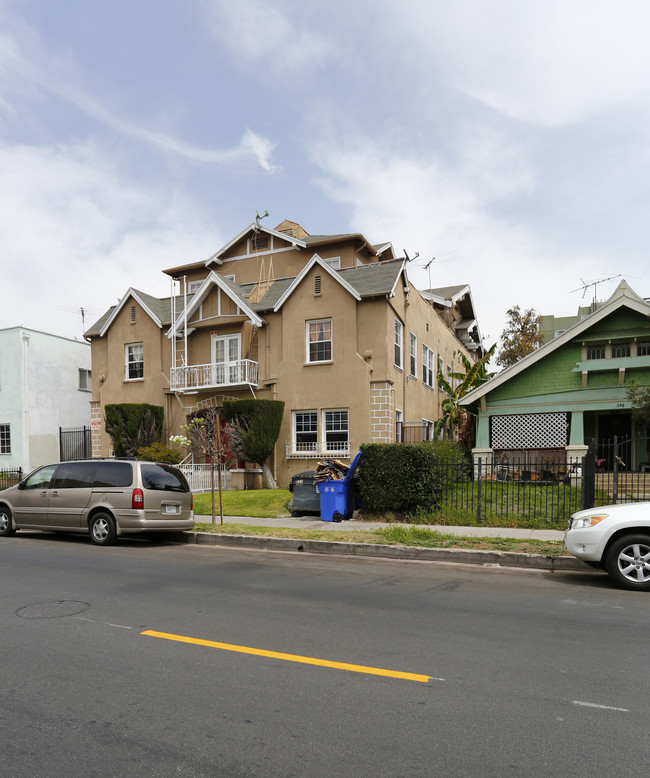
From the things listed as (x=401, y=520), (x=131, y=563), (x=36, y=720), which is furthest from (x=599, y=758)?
(x=401, y=520)

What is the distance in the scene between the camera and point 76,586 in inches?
307

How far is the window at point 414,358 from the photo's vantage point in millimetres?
24453

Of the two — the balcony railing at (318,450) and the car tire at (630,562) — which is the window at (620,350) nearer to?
the balcony railing at (318,450)

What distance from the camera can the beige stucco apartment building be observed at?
21.5m

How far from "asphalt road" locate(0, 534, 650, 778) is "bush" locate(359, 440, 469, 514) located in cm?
575

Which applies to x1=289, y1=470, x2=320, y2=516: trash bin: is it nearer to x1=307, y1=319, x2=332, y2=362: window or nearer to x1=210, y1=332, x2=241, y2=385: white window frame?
x1=307, y1=319, x2=332, y2=362: window

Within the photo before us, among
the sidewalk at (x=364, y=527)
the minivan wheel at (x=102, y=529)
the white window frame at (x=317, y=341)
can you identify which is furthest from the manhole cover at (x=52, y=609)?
the white window frame at (x=317, y=341)

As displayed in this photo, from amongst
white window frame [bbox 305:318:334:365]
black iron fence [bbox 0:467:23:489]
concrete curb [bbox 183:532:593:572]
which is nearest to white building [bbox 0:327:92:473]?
black iron fence [bbox 0:467:23:489]

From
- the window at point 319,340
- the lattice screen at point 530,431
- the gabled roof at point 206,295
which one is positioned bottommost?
the lattice screen at point 530,431

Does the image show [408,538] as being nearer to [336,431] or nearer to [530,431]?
[530,431]

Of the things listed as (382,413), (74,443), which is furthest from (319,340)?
(74,443)

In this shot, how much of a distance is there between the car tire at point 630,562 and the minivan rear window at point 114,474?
8.56 metres

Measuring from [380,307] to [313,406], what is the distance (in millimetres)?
4250

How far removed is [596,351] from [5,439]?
26.1 meters
